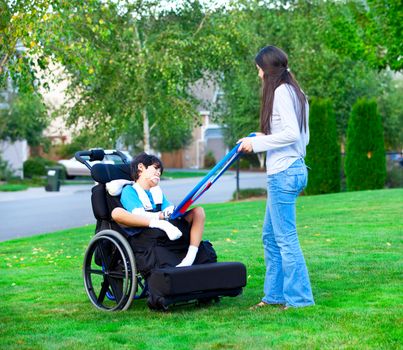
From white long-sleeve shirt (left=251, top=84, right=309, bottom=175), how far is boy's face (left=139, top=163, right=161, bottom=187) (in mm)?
996

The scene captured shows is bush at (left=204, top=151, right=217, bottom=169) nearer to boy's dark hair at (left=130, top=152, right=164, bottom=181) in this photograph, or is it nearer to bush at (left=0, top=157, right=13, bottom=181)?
bush at (left=0, top=157, right=13, bottom=181)

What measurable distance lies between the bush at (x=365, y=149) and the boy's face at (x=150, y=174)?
70.2 ft

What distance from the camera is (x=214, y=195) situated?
3284cm

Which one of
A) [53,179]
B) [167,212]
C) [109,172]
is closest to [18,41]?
[53,179]

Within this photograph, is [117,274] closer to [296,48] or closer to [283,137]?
[283,137]

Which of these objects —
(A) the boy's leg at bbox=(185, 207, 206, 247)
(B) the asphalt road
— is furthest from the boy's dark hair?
(B) the asphalt road

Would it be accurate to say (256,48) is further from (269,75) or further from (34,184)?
(269,75)

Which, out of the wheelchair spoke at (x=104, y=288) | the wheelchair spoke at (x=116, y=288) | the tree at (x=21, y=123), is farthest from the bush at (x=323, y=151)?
the wheelchair spoke at (x=116, y=288)

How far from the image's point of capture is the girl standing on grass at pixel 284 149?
7.30 meters

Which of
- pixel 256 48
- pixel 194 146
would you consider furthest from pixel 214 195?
pixel 194 146

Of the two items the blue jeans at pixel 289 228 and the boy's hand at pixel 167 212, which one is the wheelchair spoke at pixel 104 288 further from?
the blue jeans at pixel 289 228

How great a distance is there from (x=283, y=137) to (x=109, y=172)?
1681 millimetres

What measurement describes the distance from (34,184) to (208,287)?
36424mm

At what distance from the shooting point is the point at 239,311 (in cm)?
757
